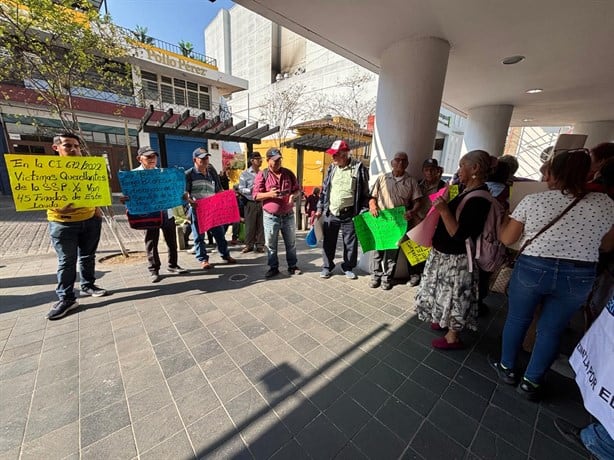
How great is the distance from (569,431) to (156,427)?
262cm

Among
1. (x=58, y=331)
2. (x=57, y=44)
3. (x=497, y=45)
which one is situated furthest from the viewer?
(x=57, y=44)

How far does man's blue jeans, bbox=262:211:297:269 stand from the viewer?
12.3 ft

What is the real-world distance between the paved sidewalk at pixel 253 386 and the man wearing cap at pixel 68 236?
7.6 inches

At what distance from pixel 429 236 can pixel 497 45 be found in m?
3.11

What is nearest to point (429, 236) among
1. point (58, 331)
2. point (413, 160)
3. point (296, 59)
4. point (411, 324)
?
point (411, 324)

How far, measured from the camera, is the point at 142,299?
3172 mm

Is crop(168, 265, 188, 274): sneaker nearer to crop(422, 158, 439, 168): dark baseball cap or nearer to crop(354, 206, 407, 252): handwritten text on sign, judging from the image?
crop(354, 206, 407, 252): handwritten text on sign

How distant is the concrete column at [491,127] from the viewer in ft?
21.0

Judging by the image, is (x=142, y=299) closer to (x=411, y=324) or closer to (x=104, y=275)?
(x=104, y=275)

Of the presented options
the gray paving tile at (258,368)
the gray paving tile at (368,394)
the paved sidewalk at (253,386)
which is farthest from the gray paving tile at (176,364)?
the gray paving tile at (368,394)

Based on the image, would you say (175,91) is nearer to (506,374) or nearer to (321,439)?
(321,439)

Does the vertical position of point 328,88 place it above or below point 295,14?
above

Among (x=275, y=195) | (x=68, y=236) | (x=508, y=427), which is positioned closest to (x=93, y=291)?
(x=68, y=236)

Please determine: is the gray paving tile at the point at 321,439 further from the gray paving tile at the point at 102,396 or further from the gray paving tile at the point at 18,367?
the gray paving tile at the point at 18,367
